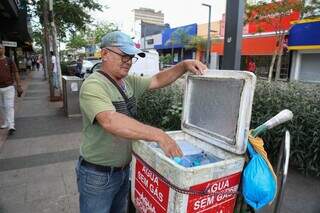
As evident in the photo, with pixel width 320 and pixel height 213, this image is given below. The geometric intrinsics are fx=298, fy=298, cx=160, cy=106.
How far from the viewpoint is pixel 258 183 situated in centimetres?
153

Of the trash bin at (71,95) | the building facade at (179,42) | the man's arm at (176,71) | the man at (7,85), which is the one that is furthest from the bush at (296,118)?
the building facade at (179,42)

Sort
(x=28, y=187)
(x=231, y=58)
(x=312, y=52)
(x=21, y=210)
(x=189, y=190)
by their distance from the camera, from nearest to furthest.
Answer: (x=189, y=190), (x=231, y=58), (x=21, y=210), (x=28, y=187), (x=312, y=52)

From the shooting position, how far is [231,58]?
10.1ft

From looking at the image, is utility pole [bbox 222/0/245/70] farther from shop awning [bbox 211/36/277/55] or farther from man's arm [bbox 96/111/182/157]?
shop awning [bbox 211/36/277/55]

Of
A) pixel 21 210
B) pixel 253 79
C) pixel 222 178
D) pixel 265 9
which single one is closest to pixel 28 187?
pixel 21 210

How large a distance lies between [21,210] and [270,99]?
343cm

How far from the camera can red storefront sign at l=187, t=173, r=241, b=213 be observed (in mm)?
1519

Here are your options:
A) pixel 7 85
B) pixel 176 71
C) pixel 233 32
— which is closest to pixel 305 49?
pixel 7 85

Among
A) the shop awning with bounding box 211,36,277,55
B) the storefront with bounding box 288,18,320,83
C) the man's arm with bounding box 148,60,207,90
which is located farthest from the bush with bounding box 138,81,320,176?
the shop awning with bounding box 211,36,277,55

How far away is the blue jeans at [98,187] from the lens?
6.58ft

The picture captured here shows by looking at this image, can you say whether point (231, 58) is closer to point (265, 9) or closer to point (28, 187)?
point (28, 187)

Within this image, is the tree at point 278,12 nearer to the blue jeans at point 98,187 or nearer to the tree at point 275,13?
the tree at point 275,13

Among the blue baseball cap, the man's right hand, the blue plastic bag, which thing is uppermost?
the blue baseball cap

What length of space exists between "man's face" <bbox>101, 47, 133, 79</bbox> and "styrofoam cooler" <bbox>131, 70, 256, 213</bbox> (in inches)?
18.0
